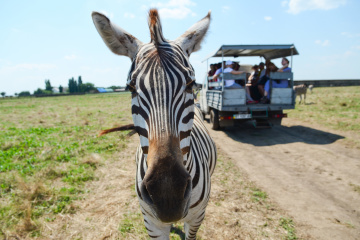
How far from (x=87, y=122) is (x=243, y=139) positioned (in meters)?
9.58

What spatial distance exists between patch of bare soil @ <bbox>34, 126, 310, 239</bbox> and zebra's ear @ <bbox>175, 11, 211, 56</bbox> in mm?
2729

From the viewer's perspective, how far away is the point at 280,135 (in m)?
8.55

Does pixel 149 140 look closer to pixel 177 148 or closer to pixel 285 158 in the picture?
pixel 177 148

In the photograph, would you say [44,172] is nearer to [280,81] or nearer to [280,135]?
[280,135]

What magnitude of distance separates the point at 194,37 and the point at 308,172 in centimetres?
479

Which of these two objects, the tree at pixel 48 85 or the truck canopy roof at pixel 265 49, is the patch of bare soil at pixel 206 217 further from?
the tree at pixel 48 85

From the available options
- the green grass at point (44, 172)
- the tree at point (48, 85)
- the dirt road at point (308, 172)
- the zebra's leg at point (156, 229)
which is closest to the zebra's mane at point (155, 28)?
the zebra's leg at point (156, 229)

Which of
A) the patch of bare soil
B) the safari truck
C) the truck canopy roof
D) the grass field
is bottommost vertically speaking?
the patch of bare soil

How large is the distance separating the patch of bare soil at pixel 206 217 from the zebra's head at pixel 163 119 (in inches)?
87.0

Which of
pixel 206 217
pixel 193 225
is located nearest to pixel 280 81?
pixel 206 217

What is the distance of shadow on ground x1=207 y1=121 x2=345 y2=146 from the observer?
761cm

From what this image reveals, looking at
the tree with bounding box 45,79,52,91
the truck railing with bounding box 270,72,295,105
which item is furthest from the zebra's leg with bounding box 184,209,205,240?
the tree with bounding box 45,79,52,91

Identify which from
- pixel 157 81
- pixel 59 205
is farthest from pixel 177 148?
pixel 59 205

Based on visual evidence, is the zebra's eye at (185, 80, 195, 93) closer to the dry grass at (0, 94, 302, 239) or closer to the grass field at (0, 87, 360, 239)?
the dry grass at (0, 94, 302, 239)
